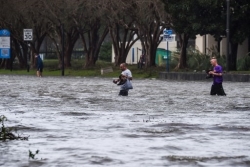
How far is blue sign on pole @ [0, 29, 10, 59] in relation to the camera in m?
68.8

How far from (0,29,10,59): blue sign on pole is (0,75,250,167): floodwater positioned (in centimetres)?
4310

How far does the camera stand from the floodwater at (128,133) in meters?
11.7

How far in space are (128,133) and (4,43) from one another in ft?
182

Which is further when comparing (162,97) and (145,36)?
(145,36)

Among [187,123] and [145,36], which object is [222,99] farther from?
[145,36]

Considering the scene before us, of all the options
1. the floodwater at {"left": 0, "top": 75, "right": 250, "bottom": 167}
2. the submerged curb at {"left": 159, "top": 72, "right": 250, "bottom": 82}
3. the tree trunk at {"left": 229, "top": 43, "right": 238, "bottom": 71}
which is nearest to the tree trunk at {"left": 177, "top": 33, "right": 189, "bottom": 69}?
the tree trunk at {"left": 229, "top": 43, "right": 238, "bottom": 71}

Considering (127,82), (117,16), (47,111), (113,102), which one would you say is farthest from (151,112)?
(117,16)

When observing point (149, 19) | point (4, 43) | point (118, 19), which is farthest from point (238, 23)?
point (4, 43)

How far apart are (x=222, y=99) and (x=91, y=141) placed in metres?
14.0

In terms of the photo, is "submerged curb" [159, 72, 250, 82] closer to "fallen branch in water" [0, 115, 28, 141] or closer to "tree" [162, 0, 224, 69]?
"tree" [162, 0, 224, 69]

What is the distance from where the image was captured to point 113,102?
84.0ft

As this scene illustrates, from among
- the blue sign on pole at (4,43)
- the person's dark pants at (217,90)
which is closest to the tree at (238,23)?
the blue sign on pole at (4,43)

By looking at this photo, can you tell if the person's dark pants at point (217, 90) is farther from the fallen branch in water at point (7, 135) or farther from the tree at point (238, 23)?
the tree at point (238, 23)

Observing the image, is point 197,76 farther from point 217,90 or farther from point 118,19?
point 217,90
